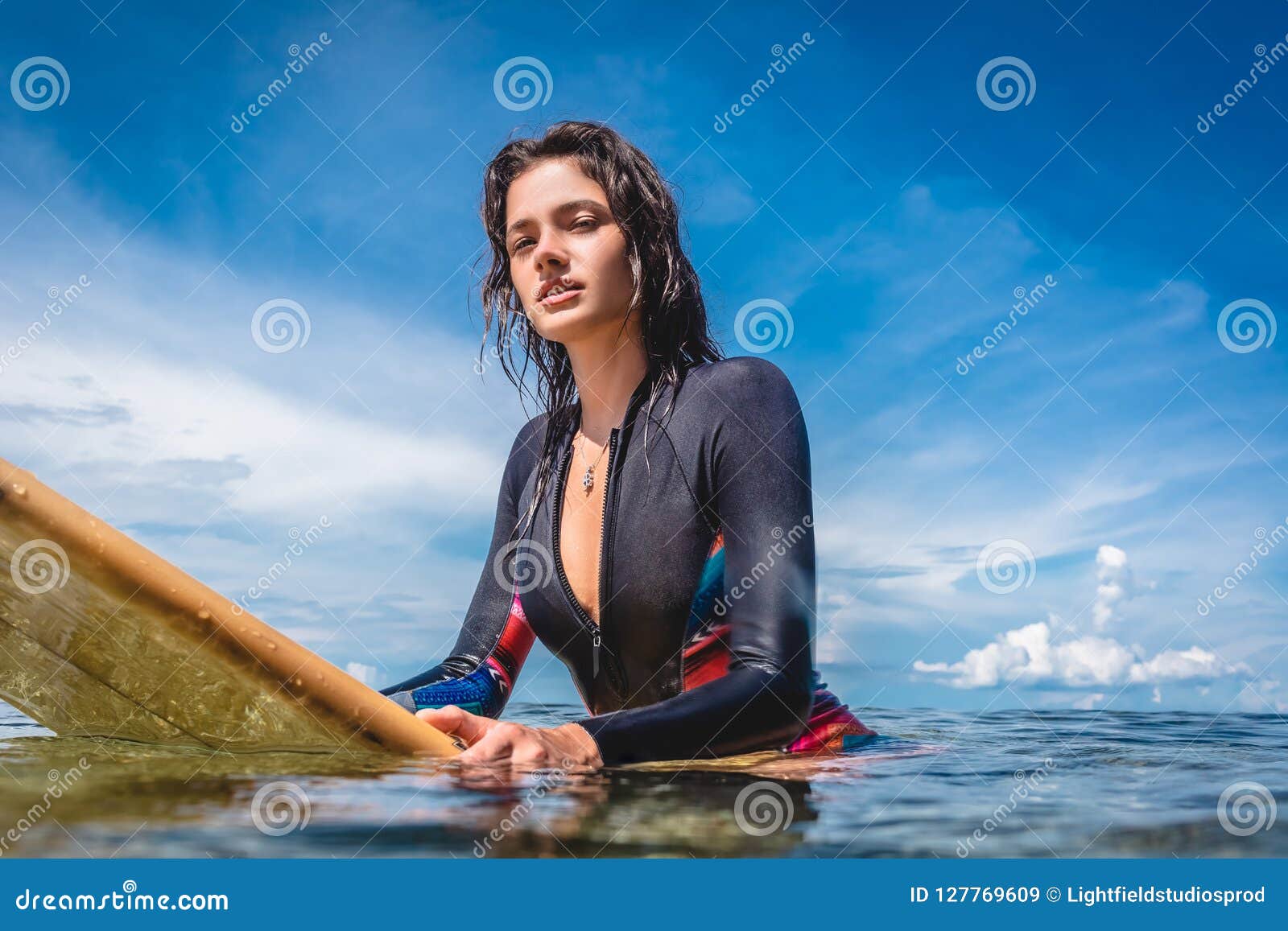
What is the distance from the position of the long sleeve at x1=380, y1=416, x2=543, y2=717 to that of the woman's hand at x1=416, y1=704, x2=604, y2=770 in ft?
3.31

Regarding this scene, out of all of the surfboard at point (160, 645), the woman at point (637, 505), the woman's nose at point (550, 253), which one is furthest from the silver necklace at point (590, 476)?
the surfboard at point (160, 645)

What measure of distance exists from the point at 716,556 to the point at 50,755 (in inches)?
89.6

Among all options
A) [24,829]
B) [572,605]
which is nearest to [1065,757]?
[572,605]

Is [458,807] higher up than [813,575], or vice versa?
[813,575]

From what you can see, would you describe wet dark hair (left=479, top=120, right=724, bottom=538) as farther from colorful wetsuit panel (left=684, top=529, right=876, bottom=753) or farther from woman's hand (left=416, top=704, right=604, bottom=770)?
woman's hand (left=416, top=704, right=604, bottom=770)

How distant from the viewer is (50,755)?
3379mm

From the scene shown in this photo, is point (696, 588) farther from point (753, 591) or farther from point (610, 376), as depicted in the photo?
point (610, 376)

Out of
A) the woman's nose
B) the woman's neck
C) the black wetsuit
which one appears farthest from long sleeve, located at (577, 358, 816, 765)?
the woman's nose

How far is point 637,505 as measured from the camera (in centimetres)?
356

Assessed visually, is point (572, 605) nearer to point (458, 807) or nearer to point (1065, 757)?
point (458, 807)

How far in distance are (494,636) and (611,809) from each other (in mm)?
1851

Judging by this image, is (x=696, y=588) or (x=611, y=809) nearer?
(x=611, y=809)

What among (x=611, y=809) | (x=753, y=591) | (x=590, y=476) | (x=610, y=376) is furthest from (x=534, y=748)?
(x=610, y=376)

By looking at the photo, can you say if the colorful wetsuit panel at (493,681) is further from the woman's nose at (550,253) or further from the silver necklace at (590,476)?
the woman's nose at (550,253)
